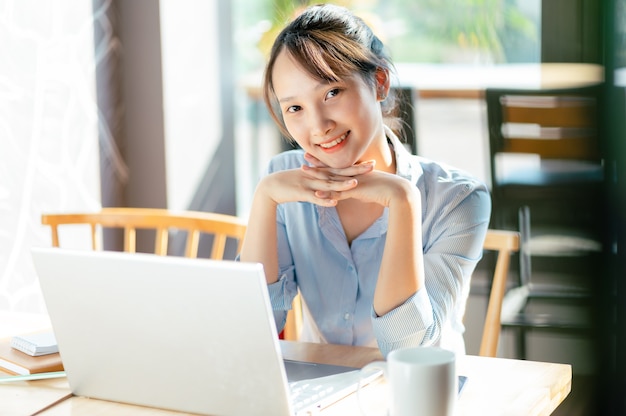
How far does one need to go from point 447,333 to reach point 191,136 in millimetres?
1715

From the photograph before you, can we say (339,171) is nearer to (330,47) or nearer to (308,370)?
(330,47)

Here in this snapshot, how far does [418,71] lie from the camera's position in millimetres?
2775

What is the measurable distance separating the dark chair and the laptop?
4.86 ft

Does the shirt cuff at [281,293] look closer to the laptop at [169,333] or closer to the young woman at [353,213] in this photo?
the young woman at [353,213]

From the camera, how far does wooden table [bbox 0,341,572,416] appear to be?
1.08 meters

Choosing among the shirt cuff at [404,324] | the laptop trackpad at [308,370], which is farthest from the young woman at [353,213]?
the laptop trackpad at [308,370]

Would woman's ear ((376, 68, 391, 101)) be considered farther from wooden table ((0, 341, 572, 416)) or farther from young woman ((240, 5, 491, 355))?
wooden table ((0, 341, 572, 416))

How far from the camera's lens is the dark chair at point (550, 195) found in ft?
7.88

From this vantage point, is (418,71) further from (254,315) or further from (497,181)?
(254,315)

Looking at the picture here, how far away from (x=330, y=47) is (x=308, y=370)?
528mm

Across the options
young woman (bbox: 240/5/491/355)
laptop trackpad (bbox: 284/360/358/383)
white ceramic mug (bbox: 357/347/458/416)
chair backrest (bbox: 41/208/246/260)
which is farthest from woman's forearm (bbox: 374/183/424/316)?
chair backrest (bbox: 41/208/246/260)

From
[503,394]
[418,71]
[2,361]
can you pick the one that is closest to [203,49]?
[418,71]

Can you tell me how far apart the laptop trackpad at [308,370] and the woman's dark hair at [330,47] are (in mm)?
459

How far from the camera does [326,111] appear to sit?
143 cm
